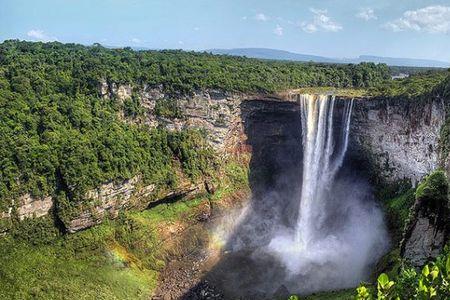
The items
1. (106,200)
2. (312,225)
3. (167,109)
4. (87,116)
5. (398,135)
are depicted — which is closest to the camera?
(106,200)

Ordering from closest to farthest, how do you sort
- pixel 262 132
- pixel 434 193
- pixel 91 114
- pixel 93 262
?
pixel 434 193 → pixel 93 262 → pixel 91 114 → pixel 262 132

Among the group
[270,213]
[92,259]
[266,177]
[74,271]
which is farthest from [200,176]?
[74,271]

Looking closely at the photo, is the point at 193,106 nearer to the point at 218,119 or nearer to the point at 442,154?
the point at 218,119

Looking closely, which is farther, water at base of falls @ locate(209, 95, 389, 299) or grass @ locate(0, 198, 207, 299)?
water at base of falls @ locate(209, 95, 389, 299)

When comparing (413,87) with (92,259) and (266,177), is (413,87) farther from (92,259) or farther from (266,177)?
(92,259)

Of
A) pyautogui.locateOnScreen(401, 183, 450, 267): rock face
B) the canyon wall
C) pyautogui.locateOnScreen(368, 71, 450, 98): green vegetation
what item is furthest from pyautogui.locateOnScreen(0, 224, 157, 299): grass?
pyautogui.locateOnScreen(368, 71, 450, 98): green vegetation

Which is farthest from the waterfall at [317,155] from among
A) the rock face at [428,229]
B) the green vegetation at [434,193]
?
the green vegetation at [434,193]

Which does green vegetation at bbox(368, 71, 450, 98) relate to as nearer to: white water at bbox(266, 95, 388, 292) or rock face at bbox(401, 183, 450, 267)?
white water at bbox(266, 95, 388, 292)
